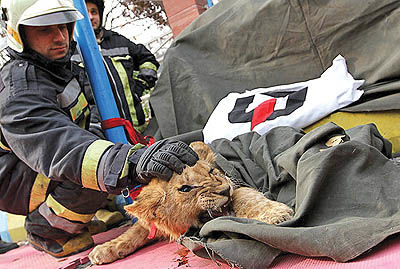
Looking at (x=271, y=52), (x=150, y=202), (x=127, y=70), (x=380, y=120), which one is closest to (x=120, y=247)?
(x=150, y=202)

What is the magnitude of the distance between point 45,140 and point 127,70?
89.4 inches

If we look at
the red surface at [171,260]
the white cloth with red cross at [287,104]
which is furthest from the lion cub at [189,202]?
the white cloth with red cross at [287,104]

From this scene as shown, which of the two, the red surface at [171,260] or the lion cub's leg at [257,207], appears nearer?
the red surface at [171,260]

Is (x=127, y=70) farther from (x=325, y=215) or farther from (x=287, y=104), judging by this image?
(x=325, y=215)

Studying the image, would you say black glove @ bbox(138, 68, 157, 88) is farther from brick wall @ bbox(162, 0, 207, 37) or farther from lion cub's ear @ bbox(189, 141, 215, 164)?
lion cub's ear @ bbox(189, 141, 215, 164)

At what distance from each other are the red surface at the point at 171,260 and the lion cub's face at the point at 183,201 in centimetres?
17

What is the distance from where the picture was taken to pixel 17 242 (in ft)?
12.0

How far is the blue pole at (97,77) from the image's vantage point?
303 centimetres

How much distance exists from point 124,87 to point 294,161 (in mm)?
2586

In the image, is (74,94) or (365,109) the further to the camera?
(74,94)

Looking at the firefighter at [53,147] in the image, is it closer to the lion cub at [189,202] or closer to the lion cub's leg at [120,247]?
the lion cub at [189,202]

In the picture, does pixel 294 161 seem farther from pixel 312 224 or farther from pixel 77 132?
pixel 77 132

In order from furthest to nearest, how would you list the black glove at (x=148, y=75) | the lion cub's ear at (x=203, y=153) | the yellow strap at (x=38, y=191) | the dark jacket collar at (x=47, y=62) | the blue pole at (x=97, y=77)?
1. the black glove at (x=148, y=75)
2. the blue pole at (x=97, y=77)
3. the yellow strap at (x=38, y=191)
4. the dark jacket collar at (x=47, y=62)
5. the lion cub's ear at (x=203, y=153)

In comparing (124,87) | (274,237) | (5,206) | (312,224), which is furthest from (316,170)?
(124,87)
